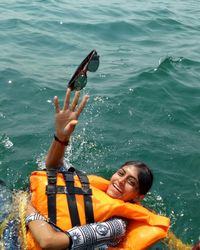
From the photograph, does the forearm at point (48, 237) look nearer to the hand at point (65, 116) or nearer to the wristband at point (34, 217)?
the wristband at point (34, 217)

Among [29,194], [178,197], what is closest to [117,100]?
[178,197]

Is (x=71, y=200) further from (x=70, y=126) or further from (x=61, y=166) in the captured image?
(x=70, y=126)

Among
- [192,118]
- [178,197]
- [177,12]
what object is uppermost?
[177,12]

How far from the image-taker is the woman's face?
4.33 meters

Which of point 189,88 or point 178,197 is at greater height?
point 189,88

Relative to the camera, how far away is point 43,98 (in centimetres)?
792

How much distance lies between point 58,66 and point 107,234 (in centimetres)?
616

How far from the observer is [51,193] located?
4098 mm

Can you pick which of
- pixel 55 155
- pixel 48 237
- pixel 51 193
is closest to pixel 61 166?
pixel 55 155

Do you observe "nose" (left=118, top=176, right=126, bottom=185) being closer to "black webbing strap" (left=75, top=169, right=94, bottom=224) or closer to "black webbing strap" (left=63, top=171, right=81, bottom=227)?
"black webbing strap" (left=75, top=169, right=94, bottom=224)

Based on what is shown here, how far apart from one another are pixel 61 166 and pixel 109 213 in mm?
833

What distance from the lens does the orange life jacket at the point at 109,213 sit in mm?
4008

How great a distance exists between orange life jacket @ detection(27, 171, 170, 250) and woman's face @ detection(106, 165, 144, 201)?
0.45 ft

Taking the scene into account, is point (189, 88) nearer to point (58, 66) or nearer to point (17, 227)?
point (58, 66)
